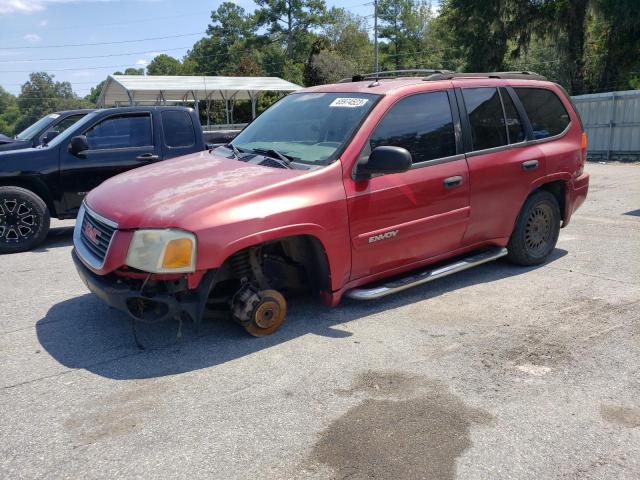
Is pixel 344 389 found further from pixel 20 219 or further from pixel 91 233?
pixel 20 219

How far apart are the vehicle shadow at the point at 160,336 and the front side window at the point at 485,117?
4.63 feet

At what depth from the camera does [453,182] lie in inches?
190

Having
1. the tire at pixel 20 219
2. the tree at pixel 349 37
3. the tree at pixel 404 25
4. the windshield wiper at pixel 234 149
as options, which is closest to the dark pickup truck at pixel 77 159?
the tire at pixel 20 219

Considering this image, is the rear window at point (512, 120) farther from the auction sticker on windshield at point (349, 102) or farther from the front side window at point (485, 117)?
the auction sticker on windshield at point (349, 102)

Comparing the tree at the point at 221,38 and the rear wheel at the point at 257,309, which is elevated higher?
the tree at the point at 221,38

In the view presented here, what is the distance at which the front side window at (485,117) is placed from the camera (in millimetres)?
5121

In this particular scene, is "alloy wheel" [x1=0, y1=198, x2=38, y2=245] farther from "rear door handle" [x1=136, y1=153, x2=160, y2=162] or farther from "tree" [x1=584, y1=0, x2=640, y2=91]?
"tree" [x1=584, y1=0, x2=640, y2=91]

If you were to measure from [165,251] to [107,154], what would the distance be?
4649 millimetres

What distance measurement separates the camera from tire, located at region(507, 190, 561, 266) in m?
5.61

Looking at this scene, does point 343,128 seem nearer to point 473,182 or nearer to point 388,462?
point 473,182

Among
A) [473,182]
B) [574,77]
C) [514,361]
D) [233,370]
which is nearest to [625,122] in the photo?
[574,77]

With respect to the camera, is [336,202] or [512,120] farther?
[512,120]

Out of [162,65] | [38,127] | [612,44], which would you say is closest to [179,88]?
[612,44]

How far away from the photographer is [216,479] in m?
2.63
